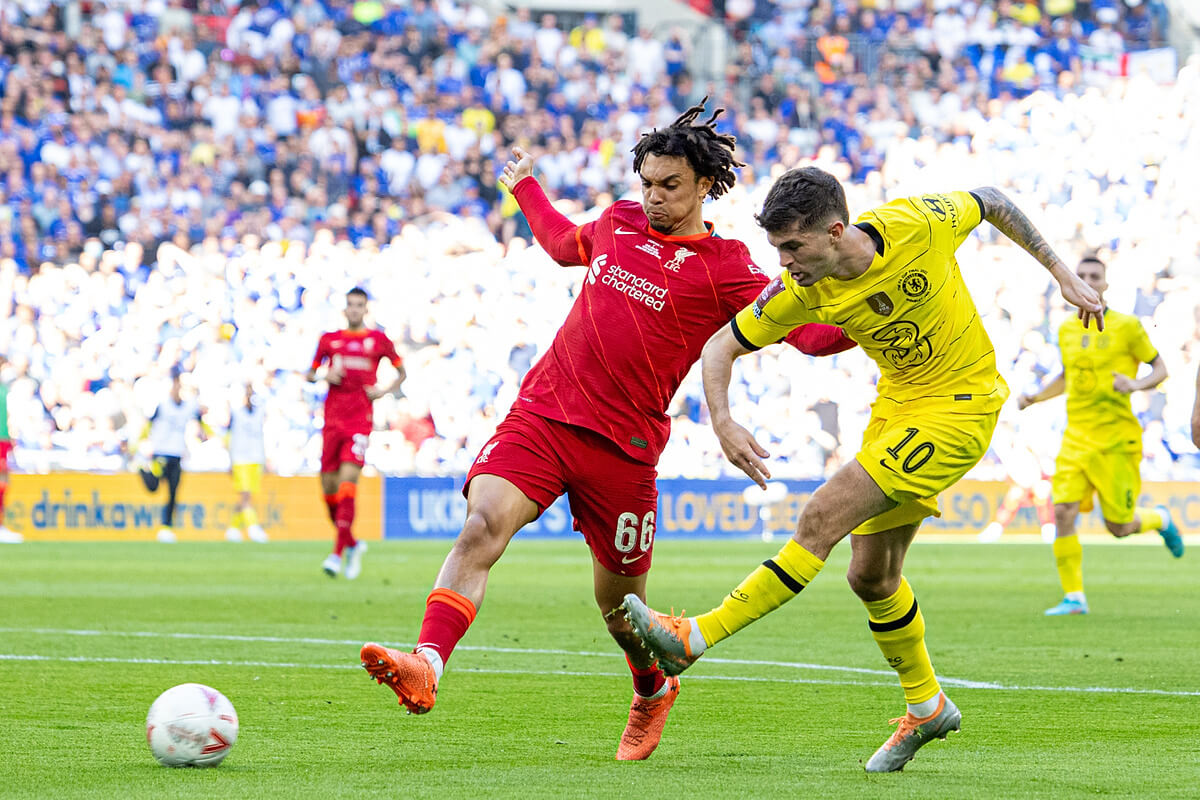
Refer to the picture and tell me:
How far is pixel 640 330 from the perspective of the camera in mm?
6203

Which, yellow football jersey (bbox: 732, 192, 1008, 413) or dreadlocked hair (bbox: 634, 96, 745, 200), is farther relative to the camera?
dreadlocked hair (bbox: 634, 96, 745, 200)

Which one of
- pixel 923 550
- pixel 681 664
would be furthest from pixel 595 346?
pixel 923 550

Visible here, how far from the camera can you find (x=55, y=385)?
23922 mm

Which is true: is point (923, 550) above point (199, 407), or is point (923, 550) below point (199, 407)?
below

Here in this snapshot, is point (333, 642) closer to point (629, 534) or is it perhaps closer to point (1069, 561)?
point (629, 534)

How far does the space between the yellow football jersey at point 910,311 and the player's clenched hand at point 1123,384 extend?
22.5 feet

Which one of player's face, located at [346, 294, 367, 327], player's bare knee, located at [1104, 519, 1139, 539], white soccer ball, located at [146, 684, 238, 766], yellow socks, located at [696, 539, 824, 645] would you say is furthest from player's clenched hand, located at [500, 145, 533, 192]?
player's face, located at [346, 294, 367, 327]

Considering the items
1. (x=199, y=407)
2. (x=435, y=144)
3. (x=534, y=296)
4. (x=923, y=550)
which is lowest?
(x=923, y=550)

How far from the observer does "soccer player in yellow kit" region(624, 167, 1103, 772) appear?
5.64 m

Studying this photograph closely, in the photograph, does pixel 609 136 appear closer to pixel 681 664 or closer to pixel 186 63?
pixel 186 63

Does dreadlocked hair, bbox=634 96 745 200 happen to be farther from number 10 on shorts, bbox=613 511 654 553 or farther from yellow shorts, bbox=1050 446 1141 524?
yellow shorts, bbox=1050 446 1141 524

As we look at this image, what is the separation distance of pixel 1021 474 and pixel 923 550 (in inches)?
170

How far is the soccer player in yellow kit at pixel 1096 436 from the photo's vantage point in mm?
12914

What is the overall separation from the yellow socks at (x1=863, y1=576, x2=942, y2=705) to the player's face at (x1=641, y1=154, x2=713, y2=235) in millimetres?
1481
